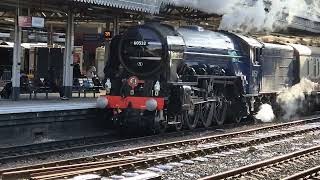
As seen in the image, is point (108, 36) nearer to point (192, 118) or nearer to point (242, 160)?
point (192, 118)

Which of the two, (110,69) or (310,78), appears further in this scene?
A: (310,78)

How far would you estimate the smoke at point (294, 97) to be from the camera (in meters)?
20.4

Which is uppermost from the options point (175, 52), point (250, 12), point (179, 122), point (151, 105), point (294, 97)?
point (250, 12)

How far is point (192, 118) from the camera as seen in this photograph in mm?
15523

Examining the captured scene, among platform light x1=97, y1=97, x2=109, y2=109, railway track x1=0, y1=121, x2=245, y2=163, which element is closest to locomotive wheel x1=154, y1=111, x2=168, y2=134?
railway track x1=0, y1=121, x2=245, y2=163

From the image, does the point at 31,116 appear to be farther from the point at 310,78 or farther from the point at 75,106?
the point at 310,78

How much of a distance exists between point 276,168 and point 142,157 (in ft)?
8.52

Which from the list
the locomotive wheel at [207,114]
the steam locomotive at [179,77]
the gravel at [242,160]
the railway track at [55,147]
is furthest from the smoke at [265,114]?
the railway track at [55,147]

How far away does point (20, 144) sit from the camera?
40.6 ft

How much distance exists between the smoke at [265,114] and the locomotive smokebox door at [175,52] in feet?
18.2

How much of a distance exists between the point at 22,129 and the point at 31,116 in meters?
0.37

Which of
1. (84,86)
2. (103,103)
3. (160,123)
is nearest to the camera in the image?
(160,123)

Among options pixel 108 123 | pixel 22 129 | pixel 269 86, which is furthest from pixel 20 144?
pixel 269 86

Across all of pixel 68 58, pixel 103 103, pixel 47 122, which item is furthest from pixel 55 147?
pixel 68 58
